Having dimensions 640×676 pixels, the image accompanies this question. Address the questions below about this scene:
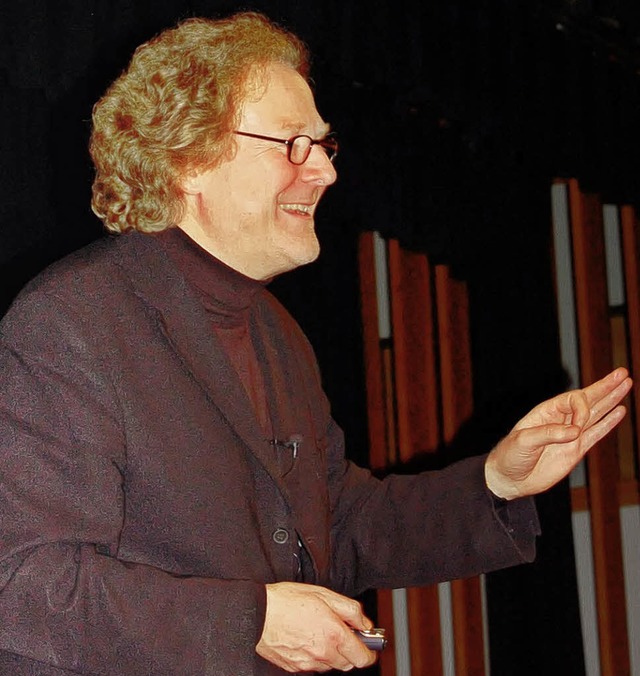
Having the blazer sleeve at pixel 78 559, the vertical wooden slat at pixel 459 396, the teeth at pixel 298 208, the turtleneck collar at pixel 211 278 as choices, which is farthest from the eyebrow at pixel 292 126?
the vertical wooden slat at pixel 459 396

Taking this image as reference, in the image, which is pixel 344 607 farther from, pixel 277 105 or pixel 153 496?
pixel 277 105

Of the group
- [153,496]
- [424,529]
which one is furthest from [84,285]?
[424,529]

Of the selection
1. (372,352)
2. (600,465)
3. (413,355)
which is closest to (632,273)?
(600,465)

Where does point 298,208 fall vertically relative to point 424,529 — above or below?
above

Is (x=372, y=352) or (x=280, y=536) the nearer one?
(x=280, y=536)

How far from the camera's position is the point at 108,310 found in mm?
1519

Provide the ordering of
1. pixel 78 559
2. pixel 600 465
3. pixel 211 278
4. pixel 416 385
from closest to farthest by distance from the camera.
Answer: pixel 78 559
pixel 211 278
pixel 416 385
pixel 600 465

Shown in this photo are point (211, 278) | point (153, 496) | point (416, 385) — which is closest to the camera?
point (153, 496)

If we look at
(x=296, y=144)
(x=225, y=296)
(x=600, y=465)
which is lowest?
(x=600, y=465)

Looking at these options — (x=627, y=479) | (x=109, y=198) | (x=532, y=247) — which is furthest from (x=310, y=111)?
(x=627, y=479)

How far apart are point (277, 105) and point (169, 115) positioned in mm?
172

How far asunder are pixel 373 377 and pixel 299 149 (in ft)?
6.26

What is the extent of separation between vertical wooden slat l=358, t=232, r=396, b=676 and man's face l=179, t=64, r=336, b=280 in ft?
6.02

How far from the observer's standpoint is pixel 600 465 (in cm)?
410
